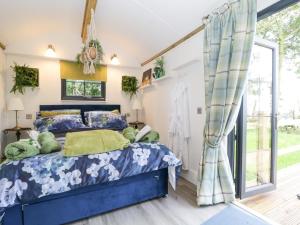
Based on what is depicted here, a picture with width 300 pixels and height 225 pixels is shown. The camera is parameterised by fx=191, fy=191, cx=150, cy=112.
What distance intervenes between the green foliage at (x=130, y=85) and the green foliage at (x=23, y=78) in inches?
75.1

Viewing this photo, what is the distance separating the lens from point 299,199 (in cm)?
230

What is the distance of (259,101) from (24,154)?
110 inches

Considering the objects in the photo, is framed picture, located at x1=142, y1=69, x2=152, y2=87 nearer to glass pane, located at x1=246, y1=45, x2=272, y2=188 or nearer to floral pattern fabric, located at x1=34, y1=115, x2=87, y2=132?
floral pattern fabric, located at x1=34, y1=115, x2=87, y2=132

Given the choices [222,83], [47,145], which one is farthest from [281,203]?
[47,145]

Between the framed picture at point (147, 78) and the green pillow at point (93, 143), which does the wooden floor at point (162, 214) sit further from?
the framed picture at point (147, 78)

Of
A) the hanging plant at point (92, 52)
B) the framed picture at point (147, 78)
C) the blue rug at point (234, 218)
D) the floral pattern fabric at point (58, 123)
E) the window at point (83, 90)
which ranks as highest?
the hanging plant at point (92, 52)

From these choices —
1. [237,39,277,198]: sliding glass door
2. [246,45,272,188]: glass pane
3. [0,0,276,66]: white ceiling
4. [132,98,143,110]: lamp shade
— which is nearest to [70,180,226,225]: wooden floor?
[237,39,277,198]: sliding glass door

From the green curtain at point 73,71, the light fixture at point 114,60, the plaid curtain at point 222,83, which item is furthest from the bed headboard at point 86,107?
the plaid curtain at point 222,83

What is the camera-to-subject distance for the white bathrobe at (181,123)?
3084 millimetres

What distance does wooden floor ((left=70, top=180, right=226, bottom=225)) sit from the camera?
6.31ft

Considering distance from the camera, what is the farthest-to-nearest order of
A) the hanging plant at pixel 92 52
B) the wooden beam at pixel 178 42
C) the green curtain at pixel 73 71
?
the green curtain at pixel 73 71 → the hanging plant at pixel 92 52 → the wooden beam at pixel 178 42

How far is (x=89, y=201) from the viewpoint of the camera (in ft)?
6.41

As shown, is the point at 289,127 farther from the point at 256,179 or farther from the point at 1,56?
the point at 1,56

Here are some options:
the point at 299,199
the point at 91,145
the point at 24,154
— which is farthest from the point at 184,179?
the point at 24,154
